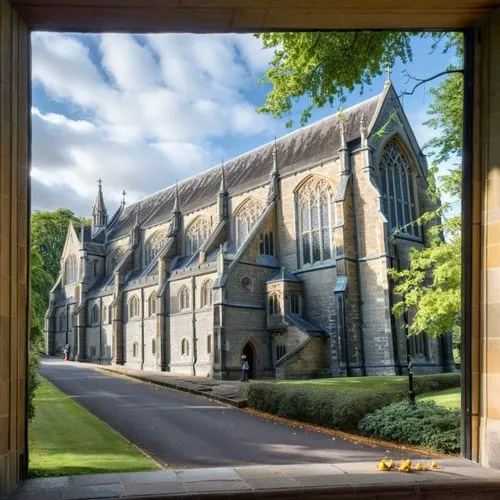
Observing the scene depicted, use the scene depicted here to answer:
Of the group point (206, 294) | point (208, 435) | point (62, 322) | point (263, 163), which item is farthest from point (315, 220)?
point (62, 322)

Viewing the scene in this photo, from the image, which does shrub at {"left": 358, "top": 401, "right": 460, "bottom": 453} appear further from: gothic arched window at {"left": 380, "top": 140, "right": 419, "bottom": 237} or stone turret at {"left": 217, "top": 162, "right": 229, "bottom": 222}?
stone turret at {"left": 217, "top": 162, "right": 229, "bottom": 222}

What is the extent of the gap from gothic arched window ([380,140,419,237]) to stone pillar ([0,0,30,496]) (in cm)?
2909

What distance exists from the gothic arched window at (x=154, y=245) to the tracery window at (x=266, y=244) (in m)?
15.0

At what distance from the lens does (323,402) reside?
14117mm

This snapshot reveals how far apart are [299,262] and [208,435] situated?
74.8 ft

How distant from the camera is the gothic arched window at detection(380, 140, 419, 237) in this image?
3275 centimetres

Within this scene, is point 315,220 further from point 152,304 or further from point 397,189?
point 152,304

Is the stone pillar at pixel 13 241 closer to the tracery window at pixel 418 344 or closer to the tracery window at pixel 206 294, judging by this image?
the tracery window at pixel 418 344

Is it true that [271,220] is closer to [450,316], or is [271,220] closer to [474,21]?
[450,316]

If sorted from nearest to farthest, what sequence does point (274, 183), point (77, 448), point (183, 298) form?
point (77, 448) → point (274, 183) → point (183, 298)

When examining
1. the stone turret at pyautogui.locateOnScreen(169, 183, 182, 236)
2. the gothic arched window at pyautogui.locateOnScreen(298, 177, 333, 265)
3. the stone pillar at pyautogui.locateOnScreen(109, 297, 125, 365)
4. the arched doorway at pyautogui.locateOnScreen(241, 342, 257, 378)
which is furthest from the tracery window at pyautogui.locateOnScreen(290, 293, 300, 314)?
the stone pillar at pyautogui.locateOnScreen(109, 297, 125, 365)

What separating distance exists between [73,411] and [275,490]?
12012mm

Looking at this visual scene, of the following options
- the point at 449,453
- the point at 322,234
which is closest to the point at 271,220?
the point at 322,234

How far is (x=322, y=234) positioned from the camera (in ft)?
110
